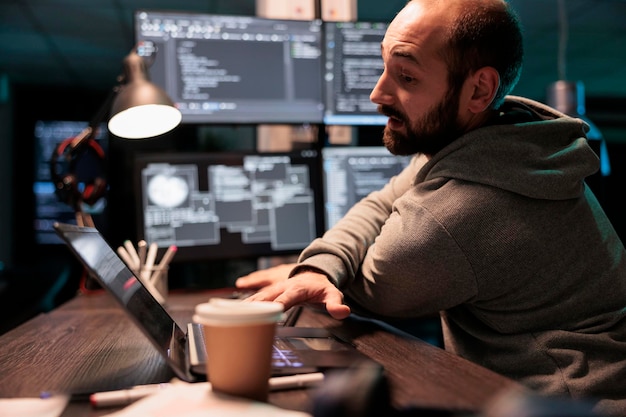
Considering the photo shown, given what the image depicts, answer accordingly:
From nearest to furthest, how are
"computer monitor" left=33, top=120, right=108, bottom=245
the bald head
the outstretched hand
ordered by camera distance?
1. the outstretched hand
2. the bald head
3. "computer monitor" left=33, top=120, right=108, bottom=245

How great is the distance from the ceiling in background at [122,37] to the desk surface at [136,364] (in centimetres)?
359

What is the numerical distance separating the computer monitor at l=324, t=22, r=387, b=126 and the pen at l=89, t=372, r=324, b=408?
54.0 inches

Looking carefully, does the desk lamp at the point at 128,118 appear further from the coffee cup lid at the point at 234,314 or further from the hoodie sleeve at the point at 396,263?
the coffee cup lid at the point at 234,314

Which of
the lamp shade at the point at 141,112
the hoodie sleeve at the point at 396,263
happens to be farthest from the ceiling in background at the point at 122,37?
the hoodie sleeve at the point at 396,263

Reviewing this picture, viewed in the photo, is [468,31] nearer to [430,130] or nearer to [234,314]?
[430,130]

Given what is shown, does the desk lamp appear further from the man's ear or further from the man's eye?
the man's ear

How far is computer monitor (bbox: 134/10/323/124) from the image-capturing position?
5.70 feet

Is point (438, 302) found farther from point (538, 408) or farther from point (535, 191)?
point (538, 408)

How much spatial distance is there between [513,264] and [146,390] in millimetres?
602

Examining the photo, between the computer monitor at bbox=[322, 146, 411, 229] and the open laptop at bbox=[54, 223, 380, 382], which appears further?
the computer monitor at bbox=[322, 146, 411, 229]

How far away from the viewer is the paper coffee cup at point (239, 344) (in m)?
0.52

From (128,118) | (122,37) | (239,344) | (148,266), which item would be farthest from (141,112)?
(122,37)

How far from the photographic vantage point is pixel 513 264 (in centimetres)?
92

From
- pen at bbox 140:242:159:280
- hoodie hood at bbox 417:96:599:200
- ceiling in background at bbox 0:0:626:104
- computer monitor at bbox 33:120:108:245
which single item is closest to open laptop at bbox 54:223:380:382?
hoodie hood at bbox 417:96:599:200
